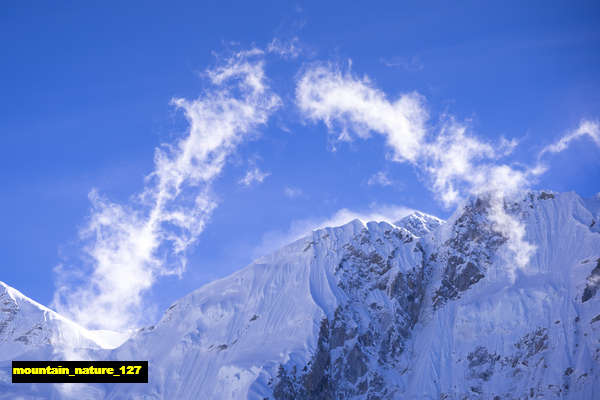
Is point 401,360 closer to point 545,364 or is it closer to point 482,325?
point 482,325

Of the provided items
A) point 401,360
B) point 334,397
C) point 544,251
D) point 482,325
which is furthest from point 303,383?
point 544,251

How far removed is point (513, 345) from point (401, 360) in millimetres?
31995

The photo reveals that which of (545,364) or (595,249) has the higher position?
(595,249)

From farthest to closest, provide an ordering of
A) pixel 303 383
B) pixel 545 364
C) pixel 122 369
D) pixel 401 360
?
1. pixel 401 360
2. pixel 303 383
3. pixel 545 364
4. pixel 122 369

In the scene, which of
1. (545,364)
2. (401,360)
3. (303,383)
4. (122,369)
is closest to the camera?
(122,369)

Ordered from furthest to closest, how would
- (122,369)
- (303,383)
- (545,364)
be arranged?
(303,383), (545,364), (122,369)

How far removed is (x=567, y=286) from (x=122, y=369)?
371ft

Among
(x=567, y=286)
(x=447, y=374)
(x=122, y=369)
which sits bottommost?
(x=122, y=369)

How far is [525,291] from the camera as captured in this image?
18450cm

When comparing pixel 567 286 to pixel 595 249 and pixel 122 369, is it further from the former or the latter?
pixel 122 369

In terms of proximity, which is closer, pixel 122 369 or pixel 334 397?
pixel 122 369

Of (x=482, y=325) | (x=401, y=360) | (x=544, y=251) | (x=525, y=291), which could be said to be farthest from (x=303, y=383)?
(x=544, y=251)

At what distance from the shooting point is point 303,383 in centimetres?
17988

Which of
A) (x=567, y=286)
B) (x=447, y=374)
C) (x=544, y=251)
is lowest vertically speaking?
(x=447, y=374)
